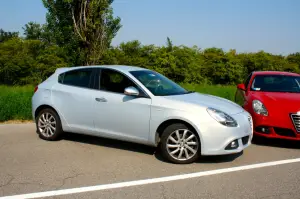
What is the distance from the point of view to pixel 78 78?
6762mm

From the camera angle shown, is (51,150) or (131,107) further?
(51,150)

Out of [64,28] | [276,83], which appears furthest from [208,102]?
[64,28]

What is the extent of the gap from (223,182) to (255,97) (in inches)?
119

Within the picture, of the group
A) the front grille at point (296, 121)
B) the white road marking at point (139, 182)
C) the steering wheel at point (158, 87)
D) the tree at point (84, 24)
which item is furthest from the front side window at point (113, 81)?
the tree at point (84, 24)

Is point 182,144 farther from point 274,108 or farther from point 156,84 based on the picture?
point 274,108

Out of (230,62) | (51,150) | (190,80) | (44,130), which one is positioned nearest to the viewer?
(51,150)

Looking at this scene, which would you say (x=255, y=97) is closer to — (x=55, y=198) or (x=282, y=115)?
(x=282, y=115)

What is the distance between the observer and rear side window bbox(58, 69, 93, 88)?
6.60m

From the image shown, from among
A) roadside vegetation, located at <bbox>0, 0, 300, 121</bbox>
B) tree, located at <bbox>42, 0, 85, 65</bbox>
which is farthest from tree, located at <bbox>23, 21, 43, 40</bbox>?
tree, located at <bbox>42, 0, 85, 65</bbox>

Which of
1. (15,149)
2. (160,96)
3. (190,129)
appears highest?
(160,96)

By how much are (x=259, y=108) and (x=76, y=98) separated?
3.48 metres

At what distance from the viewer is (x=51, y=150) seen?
6312mm

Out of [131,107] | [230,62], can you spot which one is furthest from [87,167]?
[230,62]

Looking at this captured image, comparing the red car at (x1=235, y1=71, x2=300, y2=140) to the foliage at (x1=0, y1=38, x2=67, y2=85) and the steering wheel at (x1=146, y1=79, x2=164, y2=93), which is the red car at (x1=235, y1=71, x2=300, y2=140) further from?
the foliage at (x1=0, y1=38, x2=67, y2=85)
